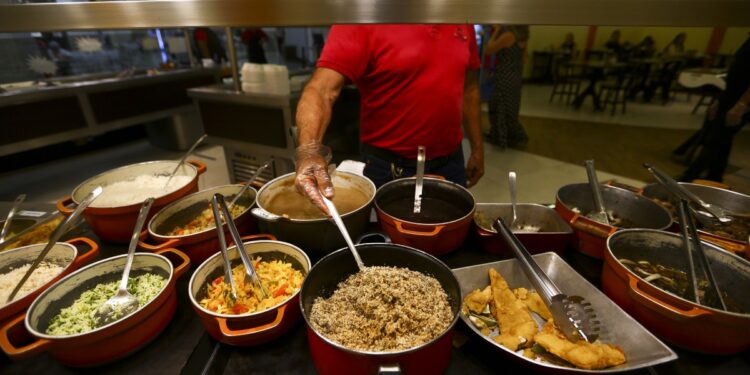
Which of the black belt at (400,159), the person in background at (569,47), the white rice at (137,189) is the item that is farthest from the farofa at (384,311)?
the person in background at (569,47)

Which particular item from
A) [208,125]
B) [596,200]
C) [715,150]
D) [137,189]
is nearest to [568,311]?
[596,200]

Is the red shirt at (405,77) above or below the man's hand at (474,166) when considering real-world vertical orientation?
above

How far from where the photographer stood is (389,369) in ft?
1.98

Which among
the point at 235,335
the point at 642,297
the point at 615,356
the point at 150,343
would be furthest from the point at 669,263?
the point at 150,343

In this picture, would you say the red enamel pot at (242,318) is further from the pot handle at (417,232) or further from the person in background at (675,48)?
the person in background at (675,48)

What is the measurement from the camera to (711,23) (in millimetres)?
620

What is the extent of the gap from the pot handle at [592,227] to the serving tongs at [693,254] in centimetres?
16

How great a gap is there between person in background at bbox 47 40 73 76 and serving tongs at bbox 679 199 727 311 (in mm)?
7154

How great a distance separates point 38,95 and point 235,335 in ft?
15.9

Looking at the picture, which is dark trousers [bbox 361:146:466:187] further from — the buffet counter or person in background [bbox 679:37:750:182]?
person in background [bbox 679:37:750:182]

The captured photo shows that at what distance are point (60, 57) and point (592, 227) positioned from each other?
7110 millimetres

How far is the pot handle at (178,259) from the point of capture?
36.5 inches

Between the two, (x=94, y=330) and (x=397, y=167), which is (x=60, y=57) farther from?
(x=94, y=330)

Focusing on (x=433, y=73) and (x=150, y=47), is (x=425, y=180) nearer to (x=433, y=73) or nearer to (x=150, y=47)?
(x=433, y=73)
